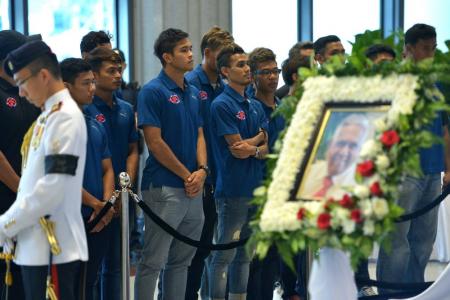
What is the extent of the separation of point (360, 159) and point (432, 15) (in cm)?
959

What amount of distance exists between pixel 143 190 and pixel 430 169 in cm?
192

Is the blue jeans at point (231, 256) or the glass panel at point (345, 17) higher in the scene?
the glass panel at point (345, 17)

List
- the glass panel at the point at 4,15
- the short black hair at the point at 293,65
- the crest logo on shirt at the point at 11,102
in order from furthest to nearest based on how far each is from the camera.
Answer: the glass panel at the point at 4,15
the short black hair at the point at 293,65
the crest logo on shirt at the point at 11,102

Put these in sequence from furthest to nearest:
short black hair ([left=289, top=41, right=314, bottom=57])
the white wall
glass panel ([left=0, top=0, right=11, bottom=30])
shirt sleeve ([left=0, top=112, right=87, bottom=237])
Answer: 1. the white wall
2. glass panel ([left=0, top=0, right=11, bottom=30])
3. short black hair ([left=289, top=41, right=314, bottom=57])
4. shirt sleeve ([left=0, top=112, right=87, bottom=237])

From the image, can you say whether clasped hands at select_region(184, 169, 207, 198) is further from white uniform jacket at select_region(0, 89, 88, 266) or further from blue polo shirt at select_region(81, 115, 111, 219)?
white uniform jacket at select_region(0, 89, 88, 266)

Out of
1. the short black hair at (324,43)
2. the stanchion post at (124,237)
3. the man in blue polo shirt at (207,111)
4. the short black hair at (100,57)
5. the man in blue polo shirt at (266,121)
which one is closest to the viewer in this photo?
the stanchion post at (124,237)

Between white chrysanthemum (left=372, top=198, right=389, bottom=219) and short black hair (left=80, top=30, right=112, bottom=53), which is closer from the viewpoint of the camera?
white chrysanthemum (left=372, top=198, right=389, bottom=219)

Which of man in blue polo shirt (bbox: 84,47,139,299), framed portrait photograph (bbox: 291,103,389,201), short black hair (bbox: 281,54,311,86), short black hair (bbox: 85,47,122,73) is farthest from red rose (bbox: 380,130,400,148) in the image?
short black hair (bbox: 281,54,311,86)

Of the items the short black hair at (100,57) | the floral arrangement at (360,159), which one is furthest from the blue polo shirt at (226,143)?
the floral arrangement at (360,159)

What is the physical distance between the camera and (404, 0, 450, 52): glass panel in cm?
1352

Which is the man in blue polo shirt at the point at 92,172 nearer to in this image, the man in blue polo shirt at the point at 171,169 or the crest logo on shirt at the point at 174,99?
the man in blue polo shirt at the point at 171,169

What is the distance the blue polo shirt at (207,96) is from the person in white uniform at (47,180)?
2.17 meters

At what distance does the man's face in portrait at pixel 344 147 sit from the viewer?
15.1 ft

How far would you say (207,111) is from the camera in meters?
7.24
